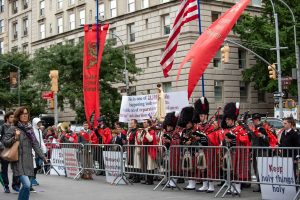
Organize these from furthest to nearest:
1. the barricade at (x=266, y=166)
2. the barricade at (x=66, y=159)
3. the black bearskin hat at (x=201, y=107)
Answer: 1. the barricade at (x=66, y=159)
2. the black bearskin hat at (x=201, y=107)
3. the barricade at (x=266, y=166)

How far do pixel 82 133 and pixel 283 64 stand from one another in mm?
23601

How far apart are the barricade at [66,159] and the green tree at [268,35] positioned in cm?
2369

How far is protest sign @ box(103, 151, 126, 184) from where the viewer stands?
15.0 metres

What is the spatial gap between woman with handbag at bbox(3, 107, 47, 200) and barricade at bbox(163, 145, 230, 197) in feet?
14.1

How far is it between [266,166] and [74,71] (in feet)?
102

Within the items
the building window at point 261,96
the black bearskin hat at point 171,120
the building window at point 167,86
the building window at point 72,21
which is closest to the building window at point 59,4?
the building window at point 72,21

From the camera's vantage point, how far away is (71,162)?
1705cm

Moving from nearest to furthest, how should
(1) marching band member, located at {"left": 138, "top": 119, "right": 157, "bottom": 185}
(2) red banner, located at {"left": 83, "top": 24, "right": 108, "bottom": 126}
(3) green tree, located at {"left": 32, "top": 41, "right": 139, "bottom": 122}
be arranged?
(1) marching band member, located at {"left": 138, "top": 119, "right": 157, "bottom": 185} → (2) red banner, located at {"left": 83, "top": 24, "right": 108, "bottom": 126} → (3) green tree, located at {"left": 32, "top": 41, "right": 139, "bottom": 122}

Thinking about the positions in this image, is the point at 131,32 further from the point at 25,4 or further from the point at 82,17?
the point at 25,4

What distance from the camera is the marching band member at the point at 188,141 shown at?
13.1 metres

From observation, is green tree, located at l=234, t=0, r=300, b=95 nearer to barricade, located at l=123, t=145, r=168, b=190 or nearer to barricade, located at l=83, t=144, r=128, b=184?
barricade, located at l=83, t=144, r=128, b=184

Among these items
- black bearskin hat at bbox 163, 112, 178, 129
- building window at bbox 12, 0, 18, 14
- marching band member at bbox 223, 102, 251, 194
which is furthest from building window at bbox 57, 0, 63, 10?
marching band member at bbox 223, 102, 251, 194

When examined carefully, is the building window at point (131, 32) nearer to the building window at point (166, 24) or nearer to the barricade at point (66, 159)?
the building window at point (166, 24)

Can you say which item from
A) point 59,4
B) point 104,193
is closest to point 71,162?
point 104,193
